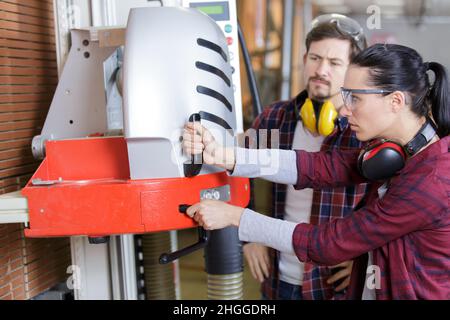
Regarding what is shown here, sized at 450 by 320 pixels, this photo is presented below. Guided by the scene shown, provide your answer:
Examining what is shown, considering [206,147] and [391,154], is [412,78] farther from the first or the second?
[206,147]

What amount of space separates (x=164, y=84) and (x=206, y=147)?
0.61 feet

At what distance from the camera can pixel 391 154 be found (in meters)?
1.34

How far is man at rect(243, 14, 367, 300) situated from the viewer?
72.1 inches

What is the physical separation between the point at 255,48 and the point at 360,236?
17.3 ft

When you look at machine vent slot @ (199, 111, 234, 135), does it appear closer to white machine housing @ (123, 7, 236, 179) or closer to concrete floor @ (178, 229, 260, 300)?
white machine housing @ (123, 7, 236, 179)

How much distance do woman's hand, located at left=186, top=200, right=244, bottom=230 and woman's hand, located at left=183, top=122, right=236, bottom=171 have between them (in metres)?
0.11

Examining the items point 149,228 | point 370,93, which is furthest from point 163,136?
point 370,93

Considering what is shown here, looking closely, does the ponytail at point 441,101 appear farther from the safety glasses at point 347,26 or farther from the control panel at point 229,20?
the control panel at point 229,20

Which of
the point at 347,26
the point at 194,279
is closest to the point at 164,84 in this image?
the point at 347,26

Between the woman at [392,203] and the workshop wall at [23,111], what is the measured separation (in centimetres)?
74

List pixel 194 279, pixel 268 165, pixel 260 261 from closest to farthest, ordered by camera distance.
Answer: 1. pixel 268 165
2. pixel 260 261
3. pixel 194 279

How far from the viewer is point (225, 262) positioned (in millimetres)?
1984

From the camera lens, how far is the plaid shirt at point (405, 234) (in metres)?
1.28
